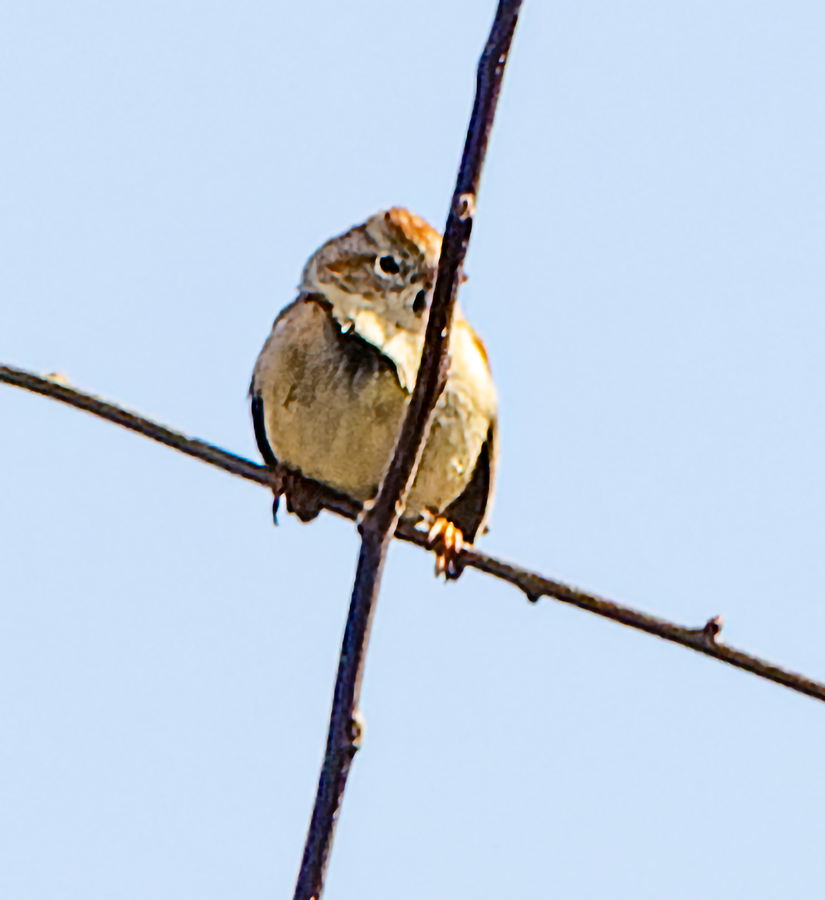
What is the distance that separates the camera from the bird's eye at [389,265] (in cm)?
535

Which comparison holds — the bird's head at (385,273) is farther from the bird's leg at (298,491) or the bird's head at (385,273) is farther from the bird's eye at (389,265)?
the bird's leg at (298,491)

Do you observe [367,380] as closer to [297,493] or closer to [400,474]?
[297,493]

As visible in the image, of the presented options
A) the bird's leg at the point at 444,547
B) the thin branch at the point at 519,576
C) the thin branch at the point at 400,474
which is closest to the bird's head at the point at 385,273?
the bird's leg at the point at 444,547

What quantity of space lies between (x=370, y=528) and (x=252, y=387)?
260cm

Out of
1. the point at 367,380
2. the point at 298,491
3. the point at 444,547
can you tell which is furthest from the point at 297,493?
the point at 444,547

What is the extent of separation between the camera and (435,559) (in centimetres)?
491

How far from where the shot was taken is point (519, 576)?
3557mm

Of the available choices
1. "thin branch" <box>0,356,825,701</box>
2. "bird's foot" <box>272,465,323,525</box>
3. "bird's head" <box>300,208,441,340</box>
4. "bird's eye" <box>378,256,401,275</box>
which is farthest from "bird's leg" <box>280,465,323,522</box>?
"thin branch" <box>0,356,825,701</box>

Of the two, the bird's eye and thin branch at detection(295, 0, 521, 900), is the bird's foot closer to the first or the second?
the bird's eye

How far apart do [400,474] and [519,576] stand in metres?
0.54

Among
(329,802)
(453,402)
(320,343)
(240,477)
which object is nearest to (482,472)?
(453,402)

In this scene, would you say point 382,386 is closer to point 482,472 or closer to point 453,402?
point 453,402

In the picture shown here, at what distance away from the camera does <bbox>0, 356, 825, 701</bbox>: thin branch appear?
3164 mm

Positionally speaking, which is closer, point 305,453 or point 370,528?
point 370,528
